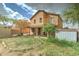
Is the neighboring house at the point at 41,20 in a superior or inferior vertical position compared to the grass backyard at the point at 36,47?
superior

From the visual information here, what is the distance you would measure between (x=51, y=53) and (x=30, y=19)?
0.33 metres

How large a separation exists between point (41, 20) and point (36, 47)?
23cm

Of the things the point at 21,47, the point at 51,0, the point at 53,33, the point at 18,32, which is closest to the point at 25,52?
the point at 21,47

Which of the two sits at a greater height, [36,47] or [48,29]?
[48,29]

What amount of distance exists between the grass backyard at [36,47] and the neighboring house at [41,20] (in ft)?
0.25

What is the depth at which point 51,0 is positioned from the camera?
1.39 meters

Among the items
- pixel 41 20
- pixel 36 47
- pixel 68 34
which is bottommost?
pixel 36 47

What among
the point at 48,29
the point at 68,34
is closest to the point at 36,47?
the point at 48,29

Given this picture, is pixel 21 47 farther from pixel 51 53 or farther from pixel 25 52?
pixel 51 53

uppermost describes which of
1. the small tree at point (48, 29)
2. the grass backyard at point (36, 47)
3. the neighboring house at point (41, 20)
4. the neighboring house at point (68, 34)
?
the neighboring house at point (41, 20)

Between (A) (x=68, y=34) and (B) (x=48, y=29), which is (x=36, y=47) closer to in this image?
(B) (x=48, y=29)

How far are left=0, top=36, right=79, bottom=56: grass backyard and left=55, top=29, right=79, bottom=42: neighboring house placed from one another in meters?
0.03

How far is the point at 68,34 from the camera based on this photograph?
4.62 ft

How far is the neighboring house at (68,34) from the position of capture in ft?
4.60
